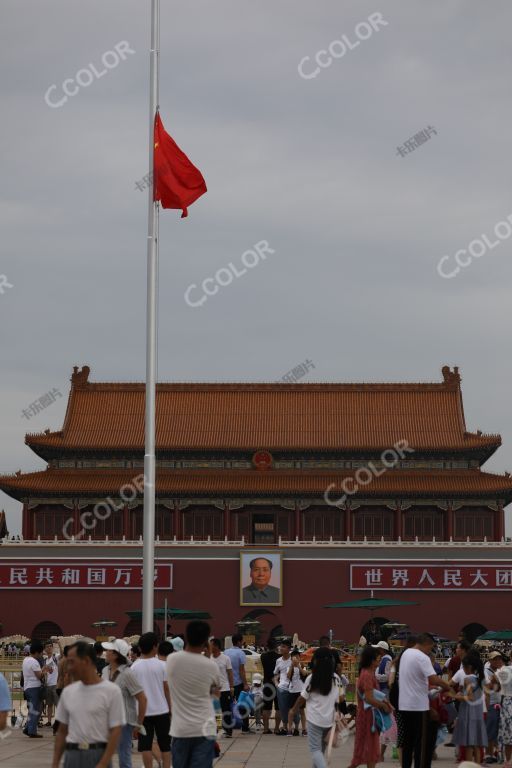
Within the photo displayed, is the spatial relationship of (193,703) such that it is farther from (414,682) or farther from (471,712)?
(471,712)

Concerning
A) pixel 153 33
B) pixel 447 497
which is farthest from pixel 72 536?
pixel 153 33

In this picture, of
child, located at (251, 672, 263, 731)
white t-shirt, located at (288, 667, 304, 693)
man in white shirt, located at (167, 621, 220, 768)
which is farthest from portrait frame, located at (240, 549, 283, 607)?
man in white shirt, located at (167, 621, 220, 768)

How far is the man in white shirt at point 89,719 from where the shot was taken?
26.6 ft

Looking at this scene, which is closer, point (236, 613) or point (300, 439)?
point (236, 613)

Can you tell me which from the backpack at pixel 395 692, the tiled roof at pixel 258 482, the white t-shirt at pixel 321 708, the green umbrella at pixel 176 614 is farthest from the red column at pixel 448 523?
the white t-shirt at pixel 321 708

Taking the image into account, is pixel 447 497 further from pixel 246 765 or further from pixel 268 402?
pixel 246 765

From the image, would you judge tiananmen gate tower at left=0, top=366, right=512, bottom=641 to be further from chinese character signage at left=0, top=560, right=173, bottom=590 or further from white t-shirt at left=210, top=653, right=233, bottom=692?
white t-shirt at left=210, top=653, right=233, bottom=692

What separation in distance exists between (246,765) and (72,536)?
109 feet

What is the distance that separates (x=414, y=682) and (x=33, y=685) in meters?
8.68

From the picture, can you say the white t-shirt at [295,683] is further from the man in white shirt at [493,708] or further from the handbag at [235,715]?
the man in white shirt at [493,708]

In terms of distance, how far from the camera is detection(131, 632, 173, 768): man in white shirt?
1228cm

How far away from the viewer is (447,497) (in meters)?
47.6

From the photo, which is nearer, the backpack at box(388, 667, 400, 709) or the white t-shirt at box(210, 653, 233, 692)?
the backpack at box(388, 667, 400, 709)

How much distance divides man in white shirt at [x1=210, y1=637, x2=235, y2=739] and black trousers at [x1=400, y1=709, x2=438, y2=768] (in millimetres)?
3333
